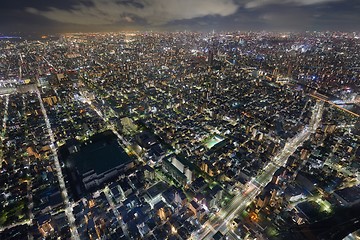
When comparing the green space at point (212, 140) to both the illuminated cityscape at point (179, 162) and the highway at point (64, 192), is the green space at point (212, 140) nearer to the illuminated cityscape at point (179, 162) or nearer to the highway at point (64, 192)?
the illuminated cityscape at point (179, 162)

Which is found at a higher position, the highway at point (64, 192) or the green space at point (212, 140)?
the green space at point (212, 140)

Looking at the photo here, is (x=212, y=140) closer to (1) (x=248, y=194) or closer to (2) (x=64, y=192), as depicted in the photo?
(1) (x=248, y=194)

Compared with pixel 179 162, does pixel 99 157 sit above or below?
below

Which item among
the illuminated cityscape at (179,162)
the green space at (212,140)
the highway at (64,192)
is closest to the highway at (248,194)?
the illuminated cityscape at (179,162)

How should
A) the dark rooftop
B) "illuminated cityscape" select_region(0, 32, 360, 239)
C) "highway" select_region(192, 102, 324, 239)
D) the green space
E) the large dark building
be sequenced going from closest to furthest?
1. "highway" select_region(192, 102, 324, 239)
2. "illuminated cityscape" select_region(0, 32, 360, 239)
3. the large dark building
4. the dark rooftop
5. the green space

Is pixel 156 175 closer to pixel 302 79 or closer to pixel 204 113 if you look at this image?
pixel 204 113

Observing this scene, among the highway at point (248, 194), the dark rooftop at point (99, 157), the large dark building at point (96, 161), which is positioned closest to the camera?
the highway at point (248, 194)

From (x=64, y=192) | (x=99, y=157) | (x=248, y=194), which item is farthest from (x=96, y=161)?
(x=248, y=194)

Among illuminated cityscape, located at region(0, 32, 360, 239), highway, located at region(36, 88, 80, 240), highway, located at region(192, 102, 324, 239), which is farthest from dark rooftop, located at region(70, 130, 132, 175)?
highway, located at region(192, 102, 324, 239)

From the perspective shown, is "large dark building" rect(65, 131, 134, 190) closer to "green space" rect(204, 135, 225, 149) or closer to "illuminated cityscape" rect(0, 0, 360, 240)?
"illuminated cityscape" rect(0, 0, 360, 240)
